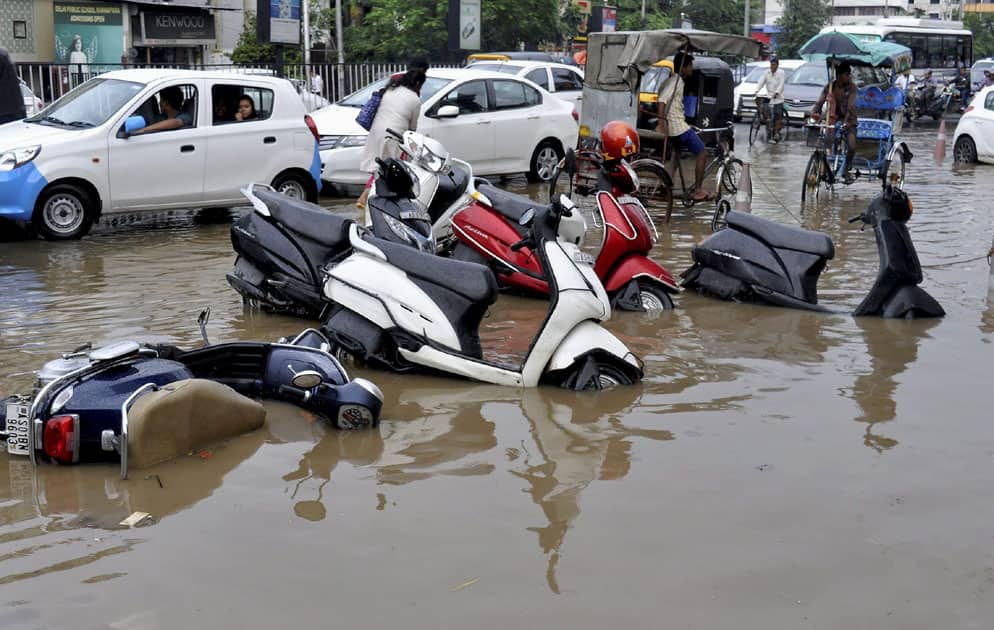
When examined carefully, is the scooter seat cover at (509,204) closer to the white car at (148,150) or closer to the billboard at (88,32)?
the white car at (148,150)

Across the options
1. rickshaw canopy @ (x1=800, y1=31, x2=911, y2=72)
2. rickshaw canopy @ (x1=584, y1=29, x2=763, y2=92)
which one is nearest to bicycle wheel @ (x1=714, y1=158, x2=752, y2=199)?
rickshaw canopy @ (x1=584, y1=29, x2=763, y2=92)

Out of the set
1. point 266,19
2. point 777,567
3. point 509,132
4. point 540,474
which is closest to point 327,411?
point 540,474

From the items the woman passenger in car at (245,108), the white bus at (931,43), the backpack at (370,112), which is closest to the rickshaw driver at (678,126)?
the backpack at (370,112)

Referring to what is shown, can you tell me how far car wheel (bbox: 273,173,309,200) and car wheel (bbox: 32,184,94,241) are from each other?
213 cm

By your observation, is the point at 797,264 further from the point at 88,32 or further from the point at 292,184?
the point at 88,32

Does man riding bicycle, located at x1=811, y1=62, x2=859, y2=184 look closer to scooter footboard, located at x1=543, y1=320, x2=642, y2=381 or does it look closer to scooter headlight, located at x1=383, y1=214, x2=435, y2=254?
scooter headlight, located at x1=383, y1=214, x2=435, y2=254

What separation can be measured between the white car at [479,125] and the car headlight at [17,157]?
4.20 m

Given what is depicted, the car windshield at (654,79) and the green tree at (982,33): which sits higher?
the green tree at (982,33)

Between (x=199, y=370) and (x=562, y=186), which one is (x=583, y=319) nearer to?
(x=199, y=370)

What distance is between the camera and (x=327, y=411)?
18.0 feet

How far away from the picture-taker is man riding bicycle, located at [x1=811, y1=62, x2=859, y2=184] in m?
15.5

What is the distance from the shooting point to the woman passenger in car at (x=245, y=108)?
Result: 40.2 ft

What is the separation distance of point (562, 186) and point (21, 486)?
1277cm

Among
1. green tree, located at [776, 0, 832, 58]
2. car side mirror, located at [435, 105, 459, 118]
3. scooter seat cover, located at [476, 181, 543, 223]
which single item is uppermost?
green tree, located at [776, 0, 832, 58]
